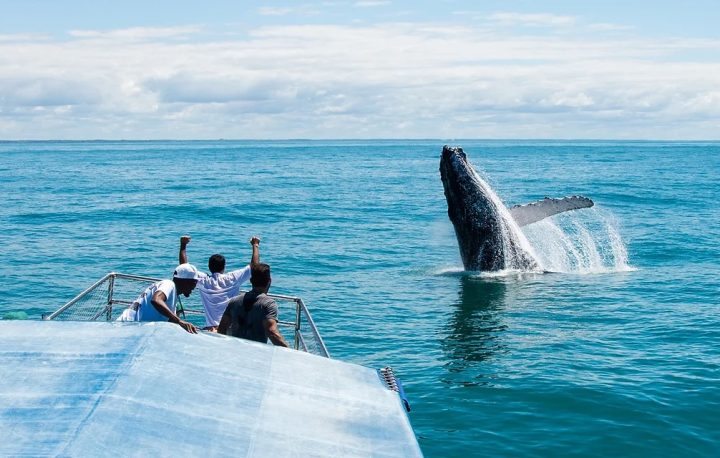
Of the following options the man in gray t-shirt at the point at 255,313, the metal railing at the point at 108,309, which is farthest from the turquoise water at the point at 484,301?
the man in gray t-shirt at the point at 255,313

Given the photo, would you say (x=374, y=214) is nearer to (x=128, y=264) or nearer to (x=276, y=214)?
(x=276, y=214)

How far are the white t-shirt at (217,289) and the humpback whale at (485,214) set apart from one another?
37.5 ft

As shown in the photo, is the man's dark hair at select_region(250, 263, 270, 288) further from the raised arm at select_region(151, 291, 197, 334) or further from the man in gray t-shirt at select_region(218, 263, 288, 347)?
the raised arm at select_region(151, 291, 197, 334)

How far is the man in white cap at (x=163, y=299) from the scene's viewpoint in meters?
8.55

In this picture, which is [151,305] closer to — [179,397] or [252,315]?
[252,315]

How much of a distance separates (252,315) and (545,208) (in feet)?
45.7

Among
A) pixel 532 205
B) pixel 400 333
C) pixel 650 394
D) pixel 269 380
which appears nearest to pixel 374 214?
pixel 532 205

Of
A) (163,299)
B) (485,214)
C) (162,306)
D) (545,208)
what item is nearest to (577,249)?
(545,208)

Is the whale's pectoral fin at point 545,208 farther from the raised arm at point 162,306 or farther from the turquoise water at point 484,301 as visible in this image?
the raised arm at point 162,306

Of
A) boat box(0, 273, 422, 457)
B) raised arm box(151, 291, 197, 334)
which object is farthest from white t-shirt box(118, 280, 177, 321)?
boat box(0, 273, 422, 457)

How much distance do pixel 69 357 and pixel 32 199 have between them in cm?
5149

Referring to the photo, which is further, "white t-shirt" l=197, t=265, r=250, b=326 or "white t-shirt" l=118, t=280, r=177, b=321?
"white t-shirt" l=197, t=265, r=250, b=326

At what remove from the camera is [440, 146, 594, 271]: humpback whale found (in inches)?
842

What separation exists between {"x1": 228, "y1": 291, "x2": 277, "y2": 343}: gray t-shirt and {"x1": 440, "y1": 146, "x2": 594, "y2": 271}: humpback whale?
41.6 feet
